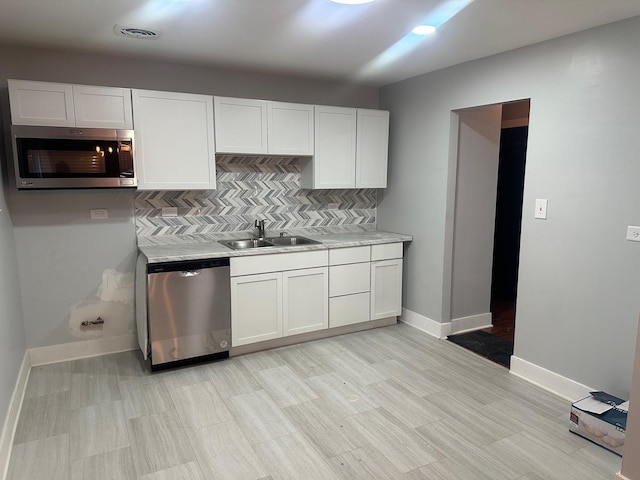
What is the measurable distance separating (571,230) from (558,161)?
486mm

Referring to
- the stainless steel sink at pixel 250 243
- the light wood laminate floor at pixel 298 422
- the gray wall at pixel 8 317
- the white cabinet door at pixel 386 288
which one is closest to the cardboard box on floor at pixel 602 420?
the light wood laminate floor at pixel 298 422

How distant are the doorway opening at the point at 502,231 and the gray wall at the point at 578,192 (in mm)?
751

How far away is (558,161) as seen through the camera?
2.91m

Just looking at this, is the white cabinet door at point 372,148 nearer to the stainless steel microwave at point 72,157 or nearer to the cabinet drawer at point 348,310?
the cabinet drawer at point 348,310

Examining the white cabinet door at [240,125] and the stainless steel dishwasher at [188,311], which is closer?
the stainless steel dishwasher at [188,311]

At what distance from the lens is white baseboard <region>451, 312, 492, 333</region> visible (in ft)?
13.5

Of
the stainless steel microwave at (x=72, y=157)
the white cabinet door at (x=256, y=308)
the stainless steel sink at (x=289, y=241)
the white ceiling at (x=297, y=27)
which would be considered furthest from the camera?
the stainless steel sink at (x=289, y=241)

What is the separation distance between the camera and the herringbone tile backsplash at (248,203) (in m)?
3.69

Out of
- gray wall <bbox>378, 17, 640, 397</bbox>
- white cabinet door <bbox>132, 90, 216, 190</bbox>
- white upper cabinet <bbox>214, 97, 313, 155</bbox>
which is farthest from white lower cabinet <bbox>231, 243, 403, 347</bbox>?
gray wall <bbox>378, 17, 640, 397</bbox>

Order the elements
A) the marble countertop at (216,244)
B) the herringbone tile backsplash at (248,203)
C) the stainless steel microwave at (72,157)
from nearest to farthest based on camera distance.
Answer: the stainless steel microwave at (72,157), the marble countertop at (216,244), the herringbone tile backsplash at (248,203)

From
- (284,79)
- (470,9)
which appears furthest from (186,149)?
(470,9)

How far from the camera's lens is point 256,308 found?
11.7ft

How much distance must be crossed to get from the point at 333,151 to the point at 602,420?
2925 mm

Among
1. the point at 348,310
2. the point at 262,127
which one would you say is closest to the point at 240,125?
the point at 262,127
